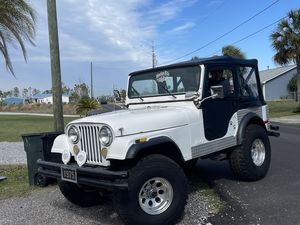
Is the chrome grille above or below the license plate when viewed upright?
above

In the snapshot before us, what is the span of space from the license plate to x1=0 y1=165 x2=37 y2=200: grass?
2277 mm

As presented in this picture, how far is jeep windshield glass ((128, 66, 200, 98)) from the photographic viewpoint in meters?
7.09

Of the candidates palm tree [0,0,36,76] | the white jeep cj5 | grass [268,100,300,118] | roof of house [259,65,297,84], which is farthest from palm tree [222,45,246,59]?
the white jeep cj5

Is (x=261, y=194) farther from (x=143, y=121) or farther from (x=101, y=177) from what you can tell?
(x=101, y=177)

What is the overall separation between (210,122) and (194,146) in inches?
25.9

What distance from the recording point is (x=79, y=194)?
6.68 m

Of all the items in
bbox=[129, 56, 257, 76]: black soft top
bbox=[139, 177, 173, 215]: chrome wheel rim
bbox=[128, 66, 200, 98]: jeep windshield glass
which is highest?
bbox=[129, 56, 257, 76]: black soft top

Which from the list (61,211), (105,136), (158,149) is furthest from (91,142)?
(61,211)

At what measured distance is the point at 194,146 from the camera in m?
6.48

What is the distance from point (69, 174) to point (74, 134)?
0.57 m

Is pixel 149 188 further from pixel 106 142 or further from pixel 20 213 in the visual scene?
pixel 20 213

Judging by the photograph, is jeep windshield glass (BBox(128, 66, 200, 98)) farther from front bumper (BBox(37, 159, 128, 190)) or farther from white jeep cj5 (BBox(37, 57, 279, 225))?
front bumper (BBox(37, 159, 128, 190))

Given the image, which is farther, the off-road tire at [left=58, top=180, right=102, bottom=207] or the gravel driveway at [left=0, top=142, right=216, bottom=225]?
the off-road tire at [left=58, top=180, right=102, bottom=207]

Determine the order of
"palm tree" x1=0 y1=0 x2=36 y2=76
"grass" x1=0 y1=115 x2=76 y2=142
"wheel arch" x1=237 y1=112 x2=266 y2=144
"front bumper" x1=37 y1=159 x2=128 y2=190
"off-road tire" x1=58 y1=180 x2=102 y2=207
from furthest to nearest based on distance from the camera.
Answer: "grass" x1=0 y1=115 x2=76 y2=142
"palm tree" x1=0 y1=0 x2=36 y2=76
"wheel arch" x1=237 y1=112 x2=266 y2=144
"off-road tire" x1=58 y1=180 x2=102 y2=207
"front bumper" x1=37 y1=159 x2=128 y2=190
